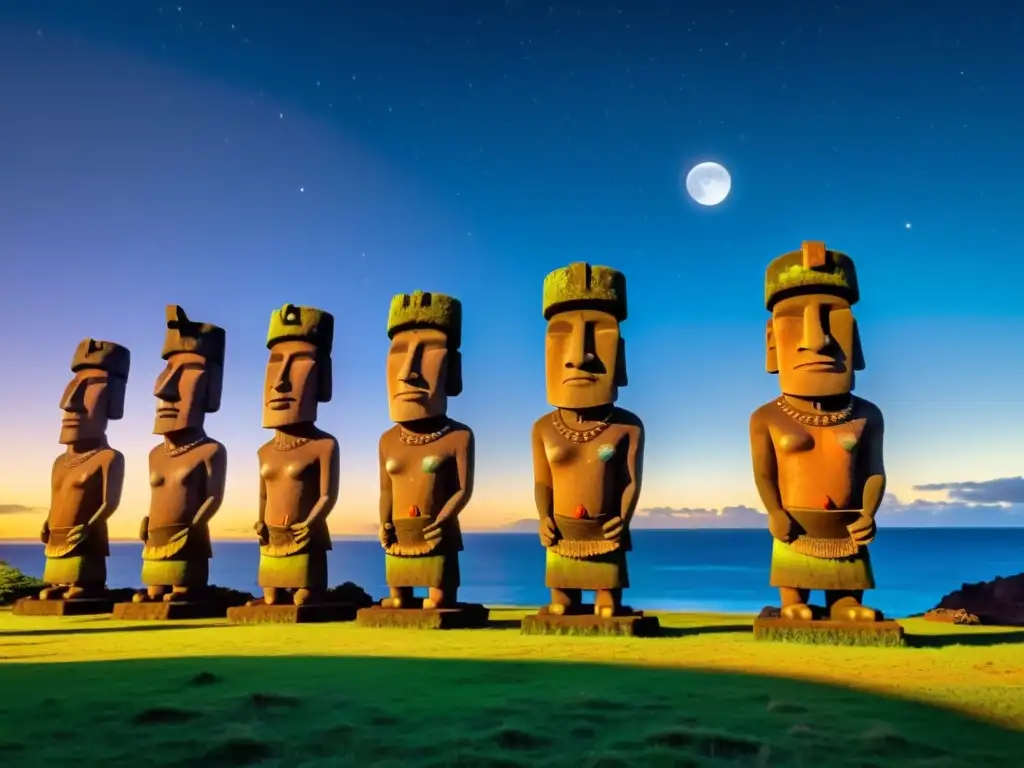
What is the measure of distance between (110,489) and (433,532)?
573 centimetres

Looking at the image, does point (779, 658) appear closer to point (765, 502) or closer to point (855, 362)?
point (765, 502)

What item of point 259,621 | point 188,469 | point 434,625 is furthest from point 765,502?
point 188,469

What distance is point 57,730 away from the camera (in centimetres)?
386

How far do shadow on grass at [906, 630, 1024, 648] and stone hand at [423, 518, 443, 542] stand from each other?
4.67 metres

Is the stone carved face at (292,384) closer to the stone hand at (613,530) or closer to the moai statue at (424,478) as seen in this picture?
the moai statue at (424,478)

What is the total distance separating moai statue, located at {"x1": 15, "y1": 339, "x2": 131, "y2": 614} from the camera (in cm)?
1181

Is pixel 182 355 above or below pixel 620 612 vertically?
above

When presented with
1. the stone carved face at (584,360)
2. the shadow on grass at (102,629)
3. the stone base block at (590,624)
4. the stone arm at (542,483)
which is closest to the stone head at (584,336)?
the stone carved face at (584,360)

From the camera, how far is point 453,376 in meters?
9.77

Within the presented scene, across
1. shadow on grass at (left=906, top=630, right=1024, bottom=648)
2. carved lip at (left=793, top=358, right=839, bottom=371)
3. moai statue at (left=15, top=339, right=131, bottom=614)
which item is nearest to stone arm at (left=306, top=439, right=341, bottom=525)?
moai statue at (left=15, top=339, right=131, bottom=614)

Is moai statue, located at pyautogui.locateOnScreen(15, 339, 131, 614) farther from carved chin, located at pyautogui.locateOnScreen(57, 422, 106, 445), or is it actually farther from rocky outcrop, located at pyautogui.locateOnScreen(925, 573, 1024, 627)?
rocky outcrop, located at pyautogui.locateOnScreen(925, 573, 1024, 627)

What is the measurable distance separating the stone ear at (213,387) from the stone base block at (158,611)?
8.67 ft

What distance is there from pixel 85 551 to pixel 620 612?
26.7ft

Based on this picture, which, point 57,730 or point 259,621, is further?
point 259,621
